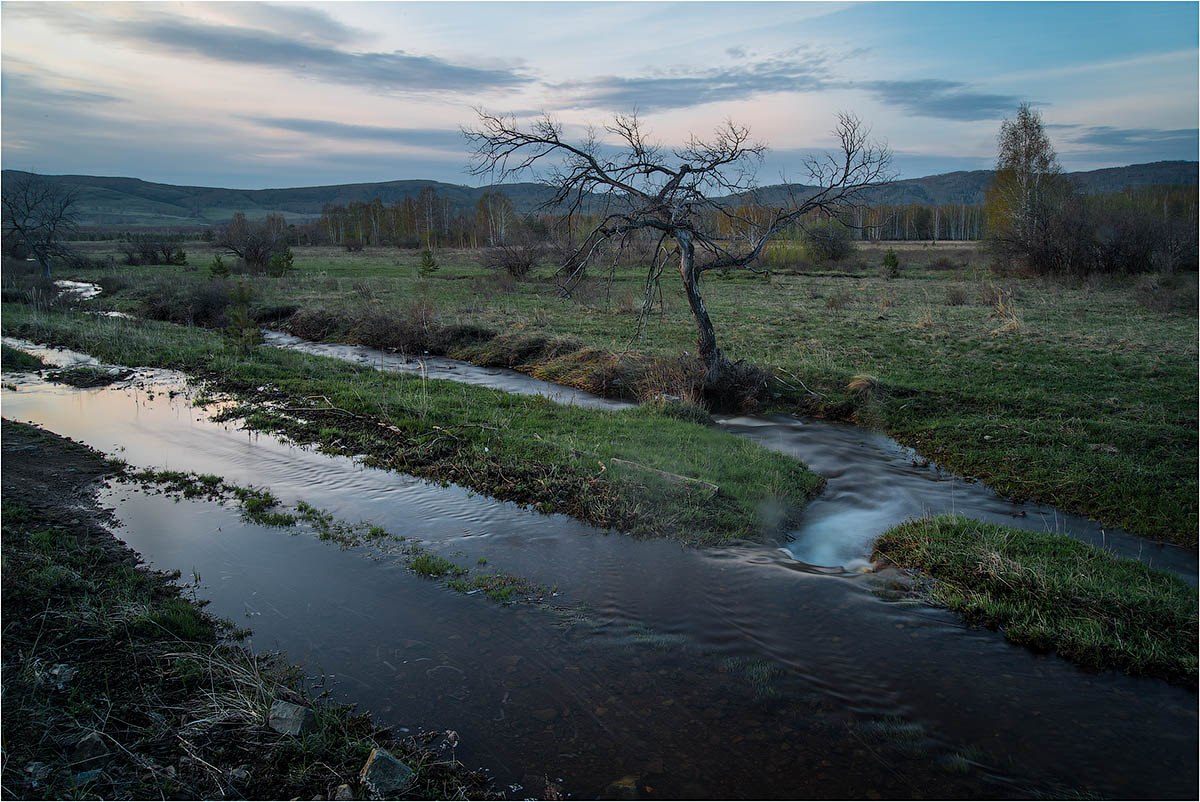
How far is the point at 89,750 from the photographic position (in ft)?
16.0

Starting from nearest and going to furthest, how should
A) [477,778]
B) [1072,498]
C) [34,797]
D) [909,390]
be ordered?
[34,797] → [477,778] → [1072,498] → [909,390]

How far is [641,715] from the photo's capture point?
5777 mm

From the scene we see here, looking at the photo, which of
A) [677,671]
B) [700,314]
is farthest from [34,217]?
[677,671]

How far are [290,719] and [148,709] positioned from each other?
1.20 meters

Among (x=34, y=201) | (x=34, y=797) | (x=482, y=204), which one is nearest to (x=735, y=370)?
(x=34, y=797)

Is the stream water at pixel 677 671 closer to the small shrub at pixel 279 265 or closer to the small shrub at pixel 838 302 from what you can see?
the small shrub at pixel 838 302

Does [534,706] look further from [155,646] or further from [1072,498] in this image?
[1072,498]

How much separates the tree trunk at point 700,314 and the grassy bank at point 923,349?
68 centimetres

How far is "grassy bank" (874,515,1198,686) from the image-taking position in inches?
262

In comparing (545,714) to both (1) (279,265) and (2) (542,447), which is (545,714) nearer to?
(2) (542,447)

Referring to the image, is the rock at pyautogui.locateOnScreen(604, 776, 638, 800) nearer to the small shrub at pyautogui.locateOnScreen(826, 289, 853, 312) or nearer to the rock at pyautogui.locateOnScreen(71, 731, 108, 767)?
the rock at pyautogui.locateOnScreen(71, 731, 108, 767)

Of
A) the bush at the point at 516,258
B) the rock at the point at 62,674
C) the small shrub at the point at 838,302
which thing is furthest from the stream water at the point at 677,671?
the bush at the point at 516,258

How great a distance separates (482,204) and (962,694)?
91.6 meters

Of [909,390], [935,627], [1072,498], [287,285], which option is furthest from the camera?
[287,285]
